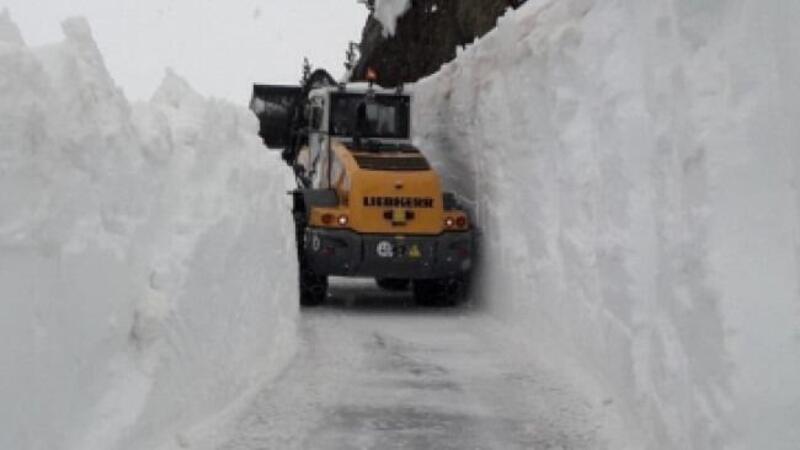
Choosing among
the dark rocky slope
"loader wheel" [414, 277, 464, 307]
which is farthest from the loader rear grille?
the dark rocky slope

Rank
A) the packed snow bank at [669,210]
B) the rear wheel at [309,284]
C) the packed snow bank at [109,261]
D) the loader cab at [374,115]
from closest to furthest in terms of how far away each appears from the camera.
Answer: the packed snow bank at [669,210] < the packed snow bank at [109,261] < the rear wheel at [309,284] < the loader cab at [374,115]

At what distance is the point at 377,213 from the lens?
1284 centimetres

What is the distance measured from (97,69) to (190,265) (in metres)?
1.32

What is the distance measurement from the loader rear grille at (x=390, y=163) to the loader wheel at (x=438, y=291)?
1487mm

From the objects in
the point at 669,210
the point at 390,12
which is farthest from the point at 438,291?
the point at 390,12

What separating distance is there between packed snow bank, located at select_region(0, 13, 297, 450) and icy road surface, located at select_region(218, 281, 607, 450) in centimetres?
46

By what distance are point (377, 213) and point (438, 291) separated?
1515mm

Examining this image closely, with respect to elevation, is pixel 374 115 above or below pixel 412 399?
above

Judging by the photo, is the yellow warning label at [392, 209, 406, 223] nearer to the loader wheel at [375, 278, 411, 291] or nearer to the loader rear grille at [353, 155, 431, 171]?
the loader rear grille at [353, 155, 431, 171]

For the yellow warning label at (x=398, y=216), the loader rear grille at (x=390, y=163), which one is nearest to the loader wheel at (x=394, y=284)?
the loader rear grille at (x=390, y=163)

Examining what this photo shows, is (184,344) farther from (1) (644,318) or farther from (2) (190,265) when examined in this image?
(1) (644,318)

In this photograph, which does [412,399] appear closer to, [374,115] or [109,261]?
[109,261]

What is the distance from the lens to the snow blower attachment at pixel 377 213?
41.9 feet

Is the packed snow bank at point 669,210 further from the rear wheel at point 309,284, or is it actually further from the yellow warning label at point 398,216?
the rear wheel at point 309,284
